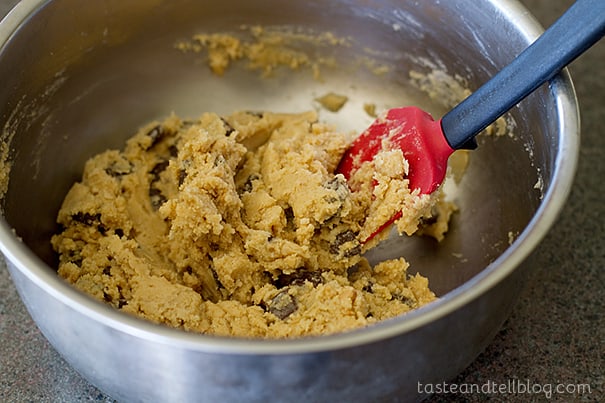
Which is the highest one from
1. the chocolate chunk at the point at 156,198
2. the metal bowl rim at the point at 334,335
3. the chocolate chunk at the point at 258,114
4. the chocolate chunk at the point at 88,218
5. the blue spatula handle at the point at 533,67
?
the blue spatula handle at the point at 533,67

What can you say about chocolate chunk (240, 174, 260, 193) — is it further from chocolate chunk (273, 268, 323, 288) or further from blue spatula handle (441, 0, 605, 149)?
blue spatula handle (441, 0, 605, 149)

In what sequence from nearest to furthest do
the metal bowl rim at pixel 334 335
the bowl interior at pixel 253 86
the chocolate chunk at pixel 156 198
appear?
the metal bowl rim at pixel 334 335 < the bowl interior at pixel 253 86 < the chocolate chunk at pixel 156 198

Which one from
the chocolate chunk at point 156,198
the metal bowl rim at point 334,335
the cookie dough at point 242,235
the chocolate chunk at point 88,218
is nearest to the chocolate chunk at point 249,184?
the cookie dough at point 242,235

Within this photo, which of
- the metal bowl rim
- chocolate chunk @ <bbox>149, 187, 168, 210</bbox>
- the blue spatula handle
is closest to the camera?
the metal bowl rim

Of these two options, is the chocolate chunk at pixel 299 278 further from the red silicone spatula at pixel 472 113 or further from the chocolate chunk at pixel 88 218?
the chocolate chunk at pixel 88 218

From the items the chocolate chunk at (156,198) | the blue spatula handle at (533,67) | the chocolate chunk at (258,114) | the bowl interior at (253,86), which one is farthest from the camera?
the chocolate chunk at (258,114)

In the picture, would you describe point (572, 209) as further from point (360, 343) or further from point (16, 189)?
point (16, 189)

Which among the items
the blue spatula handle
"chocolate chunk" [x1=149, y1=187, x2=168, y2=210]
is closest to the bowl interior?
the blue spatula handle
